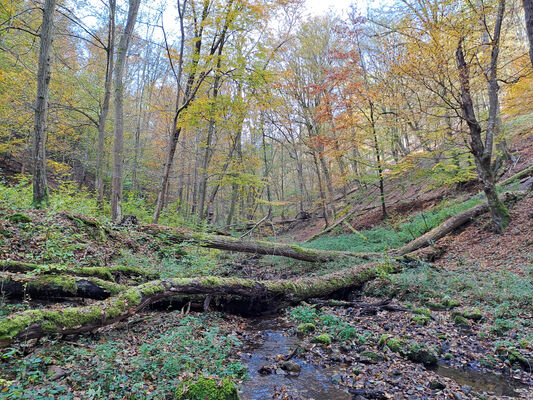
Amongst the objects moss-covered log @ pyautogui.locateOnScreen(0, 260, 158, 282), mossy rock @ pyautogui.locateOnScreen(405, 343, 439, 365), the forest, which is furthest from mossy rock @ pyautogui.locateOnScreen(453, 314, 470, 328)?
moss-covered log @ pyautogui.locateOnScreen(0, 260, 158, 282)

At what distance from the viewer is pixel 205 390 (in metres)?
3.10

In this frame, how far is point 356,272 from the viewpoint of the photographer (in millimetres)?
8406

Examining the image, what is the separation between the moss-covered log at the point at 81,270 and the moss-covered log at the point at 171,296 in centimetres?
108

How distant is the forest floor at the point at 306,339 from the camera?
344 centimetres

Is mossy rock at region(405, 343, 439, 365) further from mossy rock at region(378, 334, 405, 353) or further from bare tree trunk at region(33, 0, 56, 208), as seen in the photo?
bare tree trunk at region(33, 0, 56, 208)

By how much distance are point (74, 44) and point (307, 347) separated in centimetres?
1939

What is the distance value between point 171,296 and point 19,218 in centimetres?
367

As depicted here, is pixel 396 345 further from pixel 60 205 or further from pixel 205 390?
pixel 60 205

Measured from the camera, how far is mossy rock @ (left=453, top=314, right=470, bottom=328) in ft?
17.3

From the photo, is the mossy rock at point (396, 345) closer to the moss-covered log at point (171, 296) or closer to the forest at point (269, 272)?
the forest at point (269, 272)

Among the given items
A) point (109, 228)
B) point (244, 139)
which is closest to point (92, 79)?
point (109, 228)

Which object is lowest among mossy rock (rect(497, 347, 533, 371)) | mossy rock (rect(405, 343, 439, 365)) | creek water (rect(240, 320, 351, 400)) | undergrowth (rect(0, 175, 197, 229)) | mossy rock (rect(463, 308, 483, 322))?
creek water (rect(240, 320, 351, 400))

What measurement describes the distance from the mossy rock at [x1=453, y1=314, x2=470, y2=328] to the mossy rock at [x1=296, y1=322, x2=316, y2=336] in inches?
104

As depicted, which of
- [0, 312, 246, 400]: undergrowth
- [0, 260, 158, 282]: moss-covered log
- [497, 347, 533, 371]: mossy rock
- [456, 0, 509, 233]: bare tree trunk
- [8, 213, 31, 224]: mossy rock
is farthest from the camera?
[456, 0, 509, 233]: bare tree trunk
